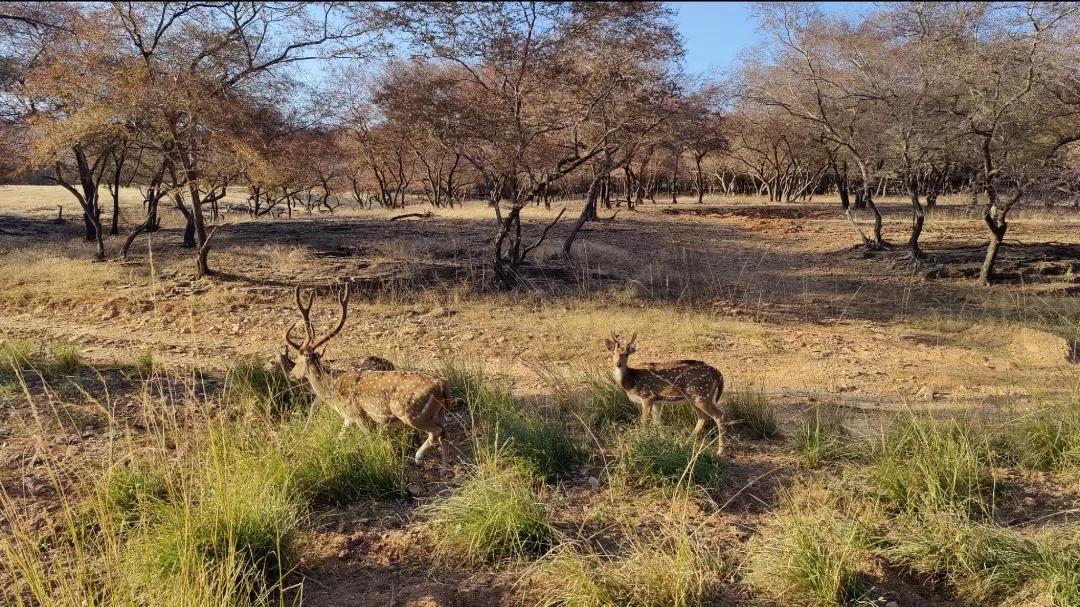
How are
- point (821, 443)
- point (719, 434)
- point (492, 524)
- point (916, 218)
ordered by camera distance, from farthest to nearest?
point (916, 218) < point (719, 434) < point (821, 443) < point (492, 524)

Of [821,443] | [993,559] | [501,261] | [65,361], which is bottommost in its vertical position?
[993,559]

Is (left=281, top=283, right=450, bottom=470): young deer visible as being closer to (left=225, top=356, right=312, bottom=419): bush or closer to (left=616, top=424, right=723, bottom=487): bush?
(left=225, top=356, right=312, bottom=419): bush

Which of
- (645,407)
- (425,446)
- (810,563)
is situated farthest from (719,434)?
(425,446)

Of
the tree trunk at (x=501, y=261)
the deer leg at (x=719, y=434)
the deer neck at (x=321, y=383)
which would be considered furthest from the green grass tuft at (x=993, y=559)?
the tree trunk at (x=501, y=261)

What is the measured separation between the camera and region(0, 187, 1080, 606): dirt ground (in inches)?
165

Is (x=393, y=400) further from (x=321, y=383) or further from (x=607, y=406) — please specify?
(x=607, y=406)

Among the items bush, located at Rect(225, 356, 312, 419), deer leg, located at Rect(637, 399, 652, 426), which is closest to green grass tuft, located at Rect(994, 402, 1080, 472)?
deer leg, located at Rect(637, 399, 652, 426)

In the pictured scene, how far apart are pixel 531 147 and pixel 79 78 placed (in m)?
9.35

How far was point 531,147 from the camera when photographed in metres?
17.2

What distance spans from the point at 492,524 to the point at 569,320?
24.0 ft

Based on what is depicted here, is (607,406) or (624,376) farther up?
(624,376)

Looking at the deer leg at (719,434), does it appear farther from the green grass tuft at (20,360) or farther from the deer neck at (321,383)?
the green grass tuft at (20,360)

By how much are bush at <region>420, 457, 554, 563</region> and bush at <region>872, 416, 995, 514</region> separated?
2.07m

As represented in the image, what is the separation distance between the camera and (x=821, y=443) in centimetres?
491
